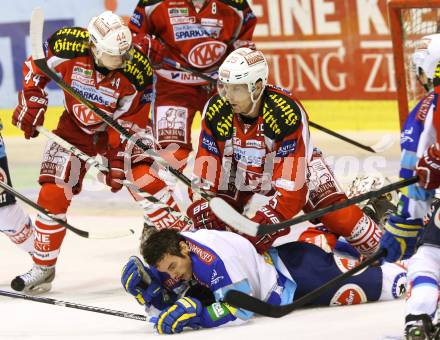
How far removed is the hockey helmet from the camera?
17.6ft

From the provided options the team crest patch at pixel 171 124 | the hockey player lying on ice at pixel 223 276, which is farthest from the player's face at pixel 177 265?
the team crest patch at pixel 171 124

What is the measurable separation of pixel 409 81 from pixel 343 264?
1.85 metres

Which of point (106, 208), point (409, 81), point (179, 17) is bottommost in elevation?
point (106, 208)

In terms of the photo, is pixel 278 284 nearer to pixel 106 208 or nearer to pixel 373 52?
pixel 106 208

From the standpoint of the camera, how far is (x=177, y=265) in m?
4.48

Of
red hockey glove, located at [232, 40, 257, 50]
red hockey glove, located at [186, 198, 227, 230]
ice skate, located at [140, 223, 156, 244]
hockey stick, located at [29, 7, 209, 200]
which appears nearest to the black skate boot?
red hockey glove, located at [186, 198, 227, 230]

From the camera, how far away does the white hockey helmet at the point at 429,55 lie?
4.12 m

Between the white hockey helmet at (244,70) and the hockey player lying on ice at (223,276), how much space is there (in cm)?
58

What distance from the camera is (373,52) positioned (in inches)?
305

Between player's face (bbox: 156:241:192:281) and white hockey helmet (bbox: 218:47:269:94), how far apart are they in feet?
2.24

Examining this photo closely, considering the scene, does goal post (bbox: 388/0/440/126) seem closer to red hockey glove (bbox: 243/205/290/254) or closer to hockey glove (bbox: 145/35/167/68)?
hockey glove (bbox: 145/35/167/68)

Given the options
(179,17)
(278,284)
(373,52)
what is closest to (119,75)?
(179,17)

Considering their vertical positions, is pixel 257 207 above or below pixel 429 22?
below

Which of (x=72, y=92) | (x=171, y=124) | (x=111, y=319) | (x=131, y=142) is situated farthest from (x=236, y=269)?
Answer: (x=171, y=124)
